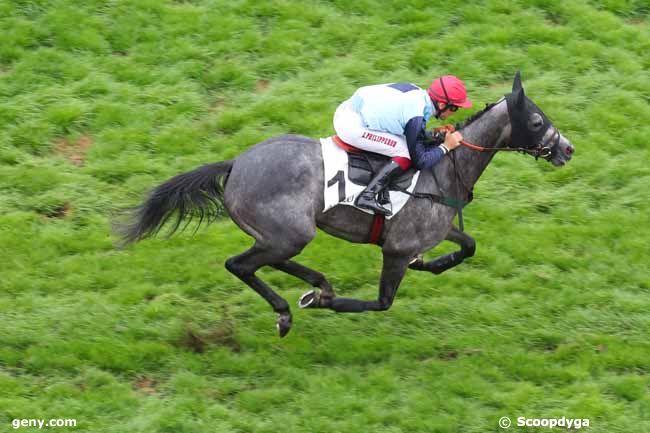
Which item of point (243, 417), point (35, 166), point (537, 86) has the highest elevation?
point (537, 86)

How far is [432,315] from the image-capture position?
924 cm

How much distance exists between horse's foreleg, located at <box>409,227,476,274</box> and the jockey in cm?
101

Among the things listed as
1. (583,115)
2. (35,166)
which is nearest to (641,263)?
(583,115)

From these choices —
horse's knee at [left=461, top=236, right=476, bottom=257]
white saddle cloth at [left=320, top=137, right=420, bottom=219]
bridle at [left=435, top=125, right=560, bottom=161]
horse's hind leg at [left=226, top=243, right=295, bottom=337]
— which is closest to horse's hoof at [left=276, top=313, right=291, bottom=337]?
horse's hind leg at [left=226, top=243, right=295, bottom=337]

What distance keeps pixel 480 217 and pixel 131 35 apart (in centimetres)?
508

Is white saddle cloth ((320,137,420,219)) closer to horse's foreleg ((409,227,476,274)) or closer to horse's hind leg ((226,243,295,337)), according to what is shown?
horse's hind leg ((226,243,295,337))

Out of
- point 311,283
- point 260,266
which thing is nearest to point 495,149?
point 311,283

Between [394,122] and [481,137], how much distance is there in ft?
2.85

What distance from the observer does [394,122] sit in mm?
8180

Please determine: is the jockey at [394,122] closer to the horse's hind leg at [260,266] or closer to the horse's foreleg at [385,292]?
the horse's foreleg at [385,292]

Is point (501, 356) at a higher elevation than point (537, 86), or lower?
lower

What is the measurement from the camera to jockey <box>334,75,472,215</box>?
8.16 m

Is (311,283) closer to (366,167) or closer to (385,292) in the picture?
(385,292)

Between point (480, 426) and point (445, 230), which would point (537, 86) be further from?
point (480, 426)
